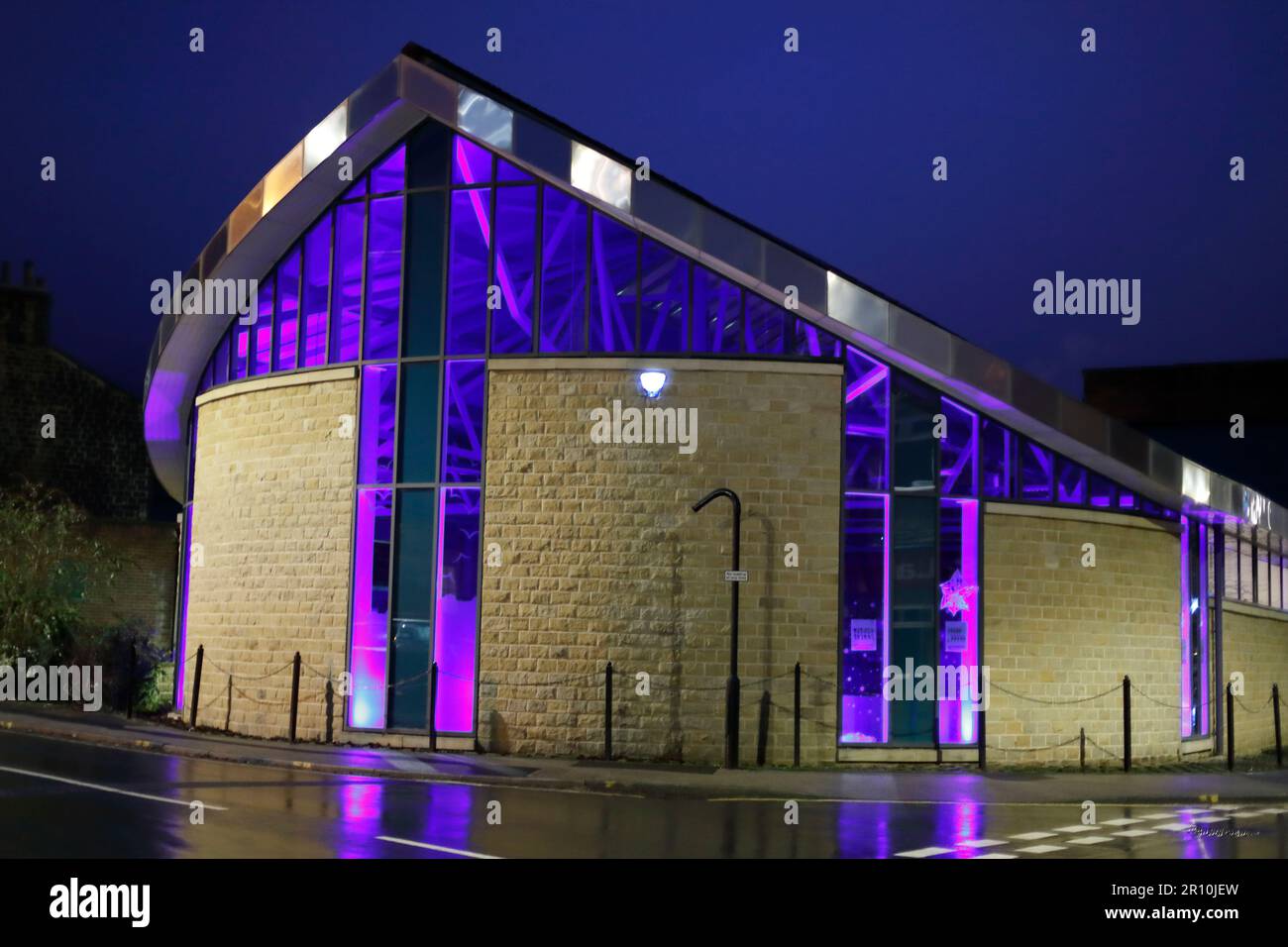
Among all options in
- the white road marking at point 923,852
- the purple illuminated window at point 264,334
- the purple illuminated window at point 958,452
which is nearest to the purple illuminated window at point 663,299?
the purple illuminated window at point 958,452

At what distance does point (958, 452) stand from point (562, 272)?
634 centimetres

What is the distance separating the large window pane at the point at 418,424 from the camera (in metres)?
21.6

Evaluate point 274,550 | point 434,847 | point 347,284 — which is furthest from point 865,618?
point 434,847

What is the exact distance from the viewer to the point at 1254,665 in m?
28.2

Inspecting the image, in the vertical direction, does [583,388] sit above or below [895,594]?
above

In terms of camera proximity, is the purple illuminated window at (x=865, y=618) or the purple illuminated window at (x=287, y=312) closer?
the purple illuminated window at (x=865, y=618)

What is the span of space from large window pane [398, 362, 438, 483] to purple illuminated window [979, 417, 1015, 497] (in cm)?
809

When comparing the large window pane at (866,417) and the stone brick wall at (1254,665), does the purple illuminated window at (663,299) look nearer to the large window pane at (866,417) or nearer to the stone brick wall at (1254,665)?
the large window pane at (866,417)

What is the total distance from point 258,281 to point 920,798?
14144 mm

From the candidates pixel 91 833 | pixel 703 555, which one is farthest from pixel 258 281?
pixel 91 833

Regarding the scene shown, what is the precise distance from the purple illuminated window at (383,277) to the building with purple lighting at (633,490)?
0.05 metres

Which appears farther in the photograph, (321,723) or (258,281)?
(258,281)
